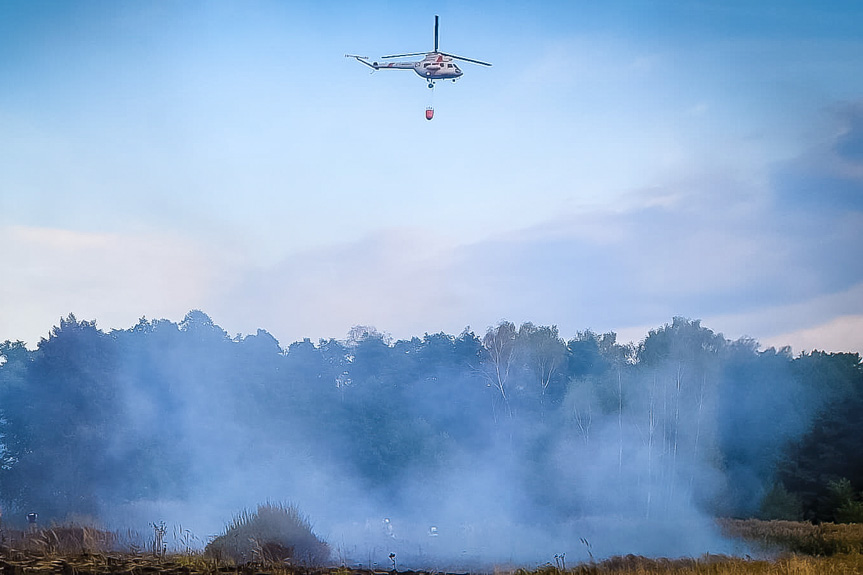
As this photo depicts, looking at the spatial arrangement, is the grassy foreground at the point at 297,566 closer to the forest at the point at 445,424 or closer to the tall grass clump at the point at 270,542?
the tall grass clump at the point at 270,542

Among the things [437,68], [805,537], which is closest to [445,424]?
[437,68]

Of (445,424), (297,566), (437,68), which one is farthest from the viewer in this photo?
(445,424)

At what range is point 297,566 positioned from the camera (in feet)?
70.9

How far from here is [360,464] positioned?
43.5 meters

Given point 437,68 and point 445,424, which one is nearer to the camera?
point 437,68

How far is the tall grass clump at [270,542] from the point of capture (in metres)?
22.3

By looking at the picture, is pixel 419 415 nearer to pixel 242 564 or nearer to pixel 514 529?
pixel 514 529

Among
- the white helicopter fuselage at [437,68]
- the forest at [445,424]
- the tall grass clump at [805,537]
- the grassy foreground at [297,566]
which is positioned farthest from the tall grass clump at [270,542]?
the white helicopter fuselage at [437,68]

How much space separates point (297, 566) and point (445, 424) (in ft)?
85.8

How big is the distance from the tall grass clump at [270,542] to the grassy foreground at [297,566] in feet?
2.20

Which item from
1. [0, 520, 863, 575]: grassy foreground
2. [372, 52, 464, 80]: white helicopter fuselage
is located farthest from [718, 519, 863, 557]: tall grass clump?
[372, 52, 464, 80]: white helicopter fuselage

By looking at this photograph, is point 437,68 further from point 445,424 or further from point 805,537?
point 445,424

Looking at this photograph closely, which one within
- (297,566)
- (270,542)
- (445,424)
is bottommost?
(297,566)

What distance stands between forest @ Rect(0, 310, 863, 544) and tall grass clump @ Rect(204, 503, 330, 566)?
14.3 m
